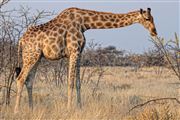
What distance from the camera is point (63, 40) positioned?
28.1 ft

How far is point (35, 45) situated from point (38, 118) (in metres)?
2.01

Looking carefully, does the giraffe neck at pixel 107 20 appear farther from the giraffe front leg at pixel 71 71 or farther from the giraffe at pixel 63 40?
the giraffe front leg at pixel 71 71

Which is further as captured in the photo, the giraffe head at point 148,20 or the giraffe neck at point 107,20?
the giraffe neck at point 107,20

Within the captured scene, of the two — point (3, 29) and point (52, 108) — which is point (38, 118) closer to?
point (52, 108)

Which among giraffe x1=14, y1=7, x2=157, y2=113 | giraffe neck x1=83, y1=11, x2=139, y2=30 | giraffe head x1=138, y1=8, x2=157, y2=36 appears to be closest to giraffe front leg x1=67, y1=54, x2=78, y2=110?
giraffe x1=14, y1=7, x2=157, y2=113

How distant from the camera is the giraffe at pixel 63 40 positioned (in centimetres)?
836

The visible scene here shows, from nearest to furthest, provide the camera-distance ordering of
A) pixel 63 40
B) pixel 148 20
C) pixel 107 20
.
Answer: pixel 148 20 → pixel 63 40 → pixel 107 20

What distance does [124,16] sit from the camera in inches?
352

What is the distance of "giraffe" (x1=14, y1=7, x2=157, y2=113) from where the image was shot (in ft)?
27.4

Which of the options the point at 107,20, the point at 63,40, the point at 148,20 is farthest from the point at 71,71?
the point at 148,20

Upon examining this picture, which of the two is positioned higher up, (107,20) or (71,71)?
(107,20)

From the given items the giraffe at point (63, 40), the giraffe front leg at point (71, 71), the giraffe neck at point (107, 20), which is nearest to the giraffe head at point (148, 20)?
the giraffe at point (63, 40)

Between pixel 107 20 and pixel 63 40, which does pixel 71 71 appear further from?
pixel 107 20

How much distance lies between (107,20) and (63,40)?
108 centimetres
